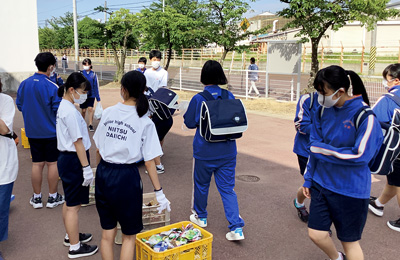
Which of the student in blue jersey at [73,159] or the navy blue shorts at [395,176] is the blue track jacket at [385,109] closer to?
the navy blue shorts at [395,176]

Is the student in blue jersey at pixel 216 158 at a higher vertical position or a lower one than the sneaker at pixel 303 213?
higher

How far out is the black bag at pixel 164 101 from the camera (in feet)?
20.5

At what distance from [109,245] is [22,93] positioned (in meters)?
2.81

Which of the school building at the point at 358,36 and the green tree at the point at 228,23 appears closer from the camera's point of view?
the green tree at the point at 228,23

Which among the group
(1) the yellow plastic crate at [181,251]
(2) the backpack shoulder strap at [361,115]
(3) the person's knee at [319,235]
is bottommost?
(1) the yellow plastic crate at [181,251]

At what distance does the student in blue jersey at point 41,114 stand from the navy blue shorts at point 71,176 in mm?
1260

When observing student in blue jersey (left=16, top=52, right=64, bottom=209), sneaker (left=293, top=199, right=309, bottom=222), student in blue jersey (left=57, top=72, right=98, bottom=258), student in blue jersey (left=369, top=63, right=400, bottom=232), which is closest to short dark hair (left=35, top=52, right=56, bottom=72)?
student in blue jersey (left=16, top=52, right=64, bottom=209)

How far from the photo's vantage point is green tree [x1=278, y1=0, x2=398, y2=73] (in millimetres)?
12203

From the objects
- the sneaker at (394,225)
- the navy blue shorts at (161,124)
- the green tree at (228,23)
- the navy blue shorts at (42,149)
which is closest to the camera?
the sneaker at (394,225)

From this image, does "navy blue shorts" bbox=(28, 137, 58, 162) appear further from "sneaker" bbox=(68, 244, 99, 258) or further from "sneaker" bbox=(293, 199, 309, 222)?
"sneaker" bbox=(293, 199, 309, 222)

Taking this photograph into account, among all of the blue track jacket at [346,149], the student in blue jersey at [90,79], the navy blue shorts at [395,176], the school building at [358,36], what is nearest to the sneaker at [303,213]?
the navy blue shorts at [395,176]

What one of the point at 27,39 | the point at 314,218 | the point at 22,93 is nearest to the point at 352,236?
the point at 314,218

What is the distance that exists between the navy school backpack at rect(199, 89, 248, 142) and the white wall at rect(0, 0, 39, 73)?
15.7m

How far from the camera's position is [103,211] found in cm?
318
